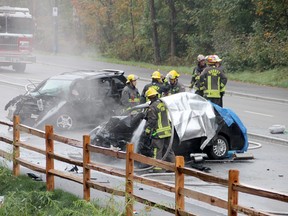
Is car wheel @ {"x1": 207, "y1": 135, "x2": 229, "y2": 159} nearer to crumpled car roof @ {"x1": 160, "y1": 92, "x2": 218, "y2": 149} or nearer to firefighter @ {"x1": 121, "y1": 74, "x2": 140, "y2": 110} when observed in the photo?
crumpled car roof @ {"x1": 160, "y1": 92, "x2": 218, "y2": 149}

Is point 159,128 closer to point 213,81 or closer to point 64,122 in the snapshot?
point 213,81

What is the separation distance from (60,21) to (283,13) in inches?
851

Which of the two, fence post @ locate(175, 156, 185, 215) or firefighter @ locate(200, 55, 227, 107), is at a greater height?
firefighter @ locate(200, 55, 227, 107)

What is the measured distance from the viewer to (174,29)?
46.3 m

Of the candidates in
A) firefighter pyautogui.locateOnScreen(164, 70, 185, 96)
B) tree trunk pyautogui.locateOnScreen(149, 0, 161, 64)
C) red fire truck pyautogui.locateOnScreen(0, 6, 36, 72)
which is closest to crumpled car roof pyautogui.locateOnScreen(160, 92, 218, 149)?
firefighter pyautogui.locateOnScreen(164, 70, 185, 96)

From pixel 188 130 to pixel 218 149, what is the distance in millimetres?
992

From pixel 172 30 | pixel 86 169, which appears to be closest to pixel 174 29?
pixel 172 30

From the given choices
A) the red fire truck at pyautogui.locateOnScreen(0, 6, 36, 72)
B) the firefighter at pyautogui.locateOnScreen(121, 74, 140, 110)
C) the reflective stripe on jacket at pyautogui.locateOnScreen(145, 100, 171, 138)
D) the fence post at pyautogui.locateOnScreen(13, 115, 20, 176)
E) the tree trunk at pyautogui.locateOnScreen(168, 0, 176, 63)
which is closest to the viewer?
the fence post at pyautogui.locateOnScreen(13, 115, 20, 176)

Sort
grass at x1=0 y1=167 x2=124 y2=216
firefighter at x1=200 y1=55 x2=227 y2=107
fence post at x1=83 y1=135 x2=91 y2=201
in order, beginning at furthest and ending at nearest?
firefighter at x1=200 y1=55 x2=227 y2=107
fence post at x1=83 y1=135 x2=91 y2=201
grass at x1=0 y1=167 x2=124 y2=216

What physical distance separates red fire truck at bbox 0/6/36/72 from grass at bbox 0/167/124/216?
25454mm

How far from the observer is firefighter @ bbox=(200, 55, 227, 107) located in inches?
719

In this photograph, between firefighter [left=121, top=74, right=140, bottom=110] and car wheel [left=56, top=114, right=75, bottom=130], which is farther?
car wheel [left=56, top=114, right=75, bottom=130]

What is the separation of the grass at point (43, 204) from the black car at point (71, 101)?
6598 millimetres

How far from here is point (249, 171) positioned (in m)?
14.5
